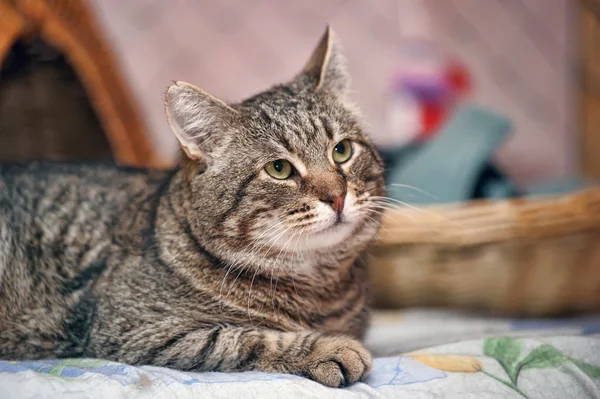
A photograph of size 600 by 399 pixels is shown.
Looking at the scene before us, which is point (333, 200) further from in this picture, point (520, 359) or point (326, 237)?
point (520, 359)

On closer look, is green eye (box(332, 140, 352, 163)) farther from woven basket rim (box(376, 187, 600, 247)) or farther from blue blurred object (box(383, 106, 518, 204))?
blue blurred object (box(383, 106, 518, 204))

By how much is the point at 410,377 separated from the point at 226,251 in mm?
410

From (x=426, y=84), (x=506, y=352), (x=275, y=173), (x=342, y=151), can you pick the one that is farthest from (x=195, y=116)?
(x=426, y=84)

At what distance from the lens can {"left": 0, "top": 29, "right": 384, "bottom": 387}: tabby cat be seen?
101cm

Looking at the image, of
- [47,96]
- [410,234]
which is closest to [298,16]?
[47,96]

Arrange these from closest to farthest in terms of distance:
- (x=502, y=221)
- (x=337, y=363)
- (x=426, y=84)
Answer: (x=337, y=363) → (x=502, y=221) → (x=426, y=84)

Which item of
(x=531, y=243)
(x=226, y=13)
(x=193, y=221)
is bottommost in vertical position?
(x=193, y=221)

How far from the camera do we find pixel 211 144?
3.66 ft

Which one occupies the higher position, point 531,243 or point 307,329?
point 531,243

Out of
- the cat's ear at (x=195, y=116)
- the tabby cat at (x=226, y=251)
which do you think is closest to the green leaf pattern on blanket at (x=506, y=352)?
the tabby cat at (x=226, y=251)

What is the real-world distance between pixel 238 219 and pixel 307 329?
27cm

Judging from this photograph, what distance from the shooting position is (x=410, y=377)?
1.00 m

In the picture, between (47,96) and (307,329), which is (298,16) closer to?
(47,96)

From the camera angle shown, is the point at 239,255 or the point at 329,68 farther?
the point at 329,68
